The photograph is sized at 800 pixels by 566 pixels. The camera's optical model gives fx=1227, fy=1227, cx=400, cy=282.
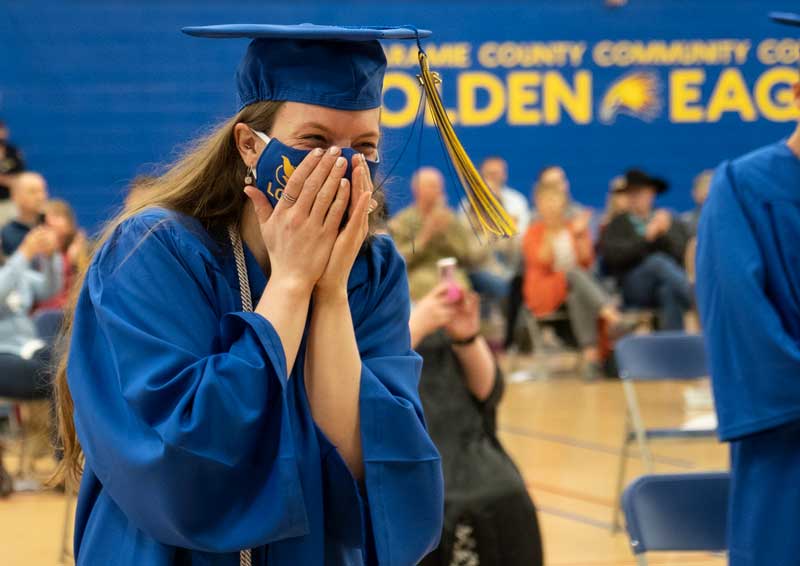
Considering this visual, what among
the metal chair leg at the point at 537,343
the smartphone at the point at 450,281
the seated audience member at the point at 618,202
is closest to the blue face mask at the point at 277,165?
the smartphone at the point at 450,281

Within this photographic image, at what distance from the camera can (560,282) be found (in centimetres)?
998

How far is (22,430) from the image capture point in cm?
726

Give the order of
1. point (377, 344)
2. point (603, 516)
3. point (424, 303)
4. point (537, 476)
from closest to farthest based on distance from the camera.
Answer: point (377, 344), point (424, 303), point (603, 516), point (537, 476)

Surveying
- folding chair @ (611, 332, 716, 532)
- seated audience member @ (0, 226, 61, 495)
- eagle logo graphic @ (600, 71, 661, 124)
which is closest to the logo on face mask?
seated audience member @ (0, 226, 61, 495)

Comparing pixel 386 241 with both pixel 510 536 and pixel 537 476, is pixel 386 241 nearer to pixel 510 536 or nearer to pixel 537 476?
pixel 510 536

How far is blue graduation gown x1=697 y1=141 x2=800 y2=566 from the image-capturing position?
2865 mm

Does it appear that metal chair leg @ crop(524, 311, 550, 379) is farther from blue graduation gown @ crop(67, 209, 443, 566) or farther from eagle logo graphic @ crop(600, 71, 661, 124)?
blue graduation gown @ crop(67, 209, 443, 566)

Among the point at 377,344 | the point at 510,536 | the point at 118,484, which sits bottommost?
the point at 510,536

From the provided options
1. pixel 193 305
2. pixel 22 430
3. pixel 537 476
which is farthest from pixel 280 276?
pixel 22 430

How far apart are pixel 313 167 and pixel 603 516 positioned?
4.59 meters

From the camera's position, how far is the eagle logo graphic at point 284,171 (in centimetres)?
173

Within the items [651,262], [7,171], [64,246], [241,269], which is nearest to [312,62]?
[241,269]

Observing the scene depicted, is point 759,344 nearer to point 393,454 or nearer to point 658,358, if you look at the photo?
point 393,454

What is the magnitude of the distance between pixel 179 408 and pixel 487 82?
12.2m
